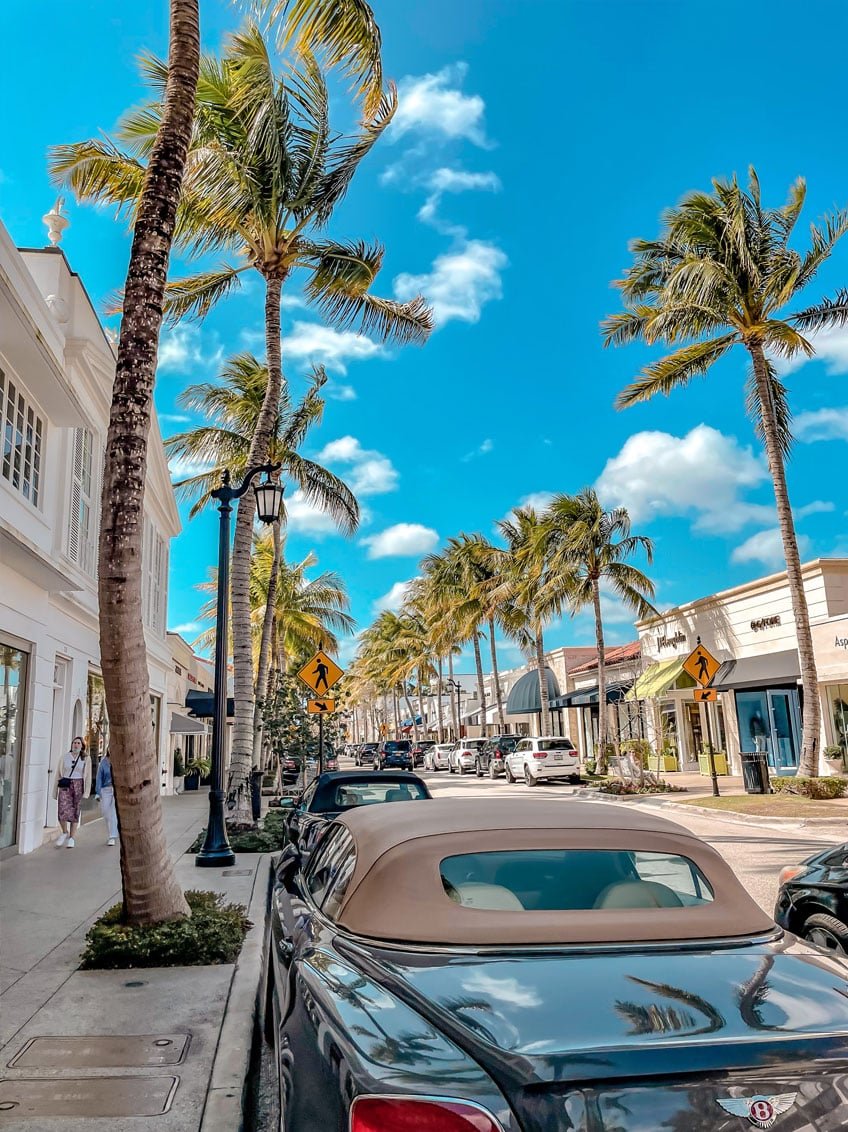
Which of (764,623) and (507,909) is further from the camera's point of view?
(764,623)

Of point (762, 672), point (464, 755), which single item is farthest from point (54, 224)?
point (464, 755)

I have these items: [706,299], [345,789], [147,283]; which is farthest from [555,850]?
[706,299]

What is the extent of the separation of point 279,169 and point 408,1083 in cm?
1474

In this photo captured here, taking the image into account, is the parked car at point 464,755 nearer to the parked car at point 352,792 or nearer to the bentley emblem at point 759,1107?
the parked car at point 352,792

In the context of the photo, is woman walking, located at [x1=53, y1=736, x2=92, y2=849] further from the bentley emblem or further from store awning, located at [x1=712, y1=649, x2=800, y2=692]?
store awning, located at [x1=712, y1=649, x2=800, y2=692]

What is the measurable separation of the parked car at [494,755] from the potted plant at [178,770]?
12.8 meters

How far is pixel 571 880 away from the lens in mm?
3598

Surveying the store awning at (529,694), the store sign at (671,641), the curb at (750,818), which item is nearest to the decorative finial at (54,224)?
the curb at (750,818)

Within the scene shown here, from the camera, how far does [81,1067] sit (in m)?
4.64

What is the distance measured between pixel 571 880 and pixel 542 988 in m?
1.19

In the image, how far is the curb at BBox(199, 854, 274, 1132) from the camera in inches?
161

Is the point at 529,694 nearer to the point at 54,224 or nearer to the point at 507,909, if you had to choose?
the point at 54,224

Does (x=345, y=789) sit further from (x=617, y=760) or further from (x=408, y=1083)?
(x=617, y=760)

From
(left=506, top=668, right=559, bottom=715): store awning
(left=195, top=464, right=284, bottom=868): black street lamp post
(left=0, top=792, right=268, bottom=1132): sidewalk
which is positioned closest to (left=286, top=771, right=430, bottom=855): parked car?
(left=0, top=792, right=268, bottom=1132): sidewalk
